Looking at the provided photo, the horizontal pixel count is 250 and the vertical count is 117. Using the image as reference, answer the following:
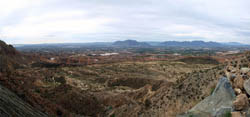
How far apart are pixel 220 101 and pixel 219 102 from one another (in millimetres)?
67

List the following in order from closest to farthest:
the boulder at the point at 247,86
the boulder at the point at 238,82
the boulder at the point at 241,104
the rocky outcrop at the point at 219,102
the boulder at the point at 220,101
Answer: the boulder at the point at 241,104 < the boulder at the point at 247,86 < the rocky outcrop at the point at 219,102 < the boulder at the point at 220,101 < the boulder at the point at 238,82

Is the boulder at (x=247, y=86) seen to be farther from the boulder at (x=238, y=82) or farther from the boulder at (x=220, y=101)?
the boulder at (x=220, y=101)

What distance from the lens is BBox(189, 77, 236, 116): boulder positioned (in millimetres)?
7494

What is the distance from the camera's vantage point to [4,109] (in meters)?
5.95

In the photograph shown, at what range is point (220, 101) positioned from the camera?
7914 millimetres

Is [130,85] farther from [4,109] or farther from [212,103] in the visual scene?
[4,109]

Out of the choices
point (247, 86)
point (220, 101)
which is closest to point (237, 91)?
point (247, 86)

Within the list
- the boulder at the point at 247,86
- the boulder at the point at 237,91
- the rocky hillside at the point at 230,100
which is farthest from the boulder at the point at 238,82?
the boulder at the point at 247,86

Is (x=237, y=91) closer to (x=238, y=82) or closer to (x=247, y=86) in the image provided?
(x=238, y=82)

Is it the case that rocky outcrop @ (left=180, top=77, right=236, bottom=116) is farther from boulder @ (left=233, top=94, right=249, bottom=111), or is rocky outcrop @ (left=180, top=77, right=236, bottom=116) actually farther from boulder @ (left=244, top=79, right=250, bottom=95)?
boulder @ (left=244, top=79, right=250, bottom=95)

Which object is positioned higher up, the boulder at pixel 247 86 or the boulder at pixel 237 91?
the boulder at pixel 247 86

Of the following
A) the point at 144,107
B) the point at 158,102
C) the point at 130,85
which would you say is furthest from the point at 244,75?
the point at 130,85

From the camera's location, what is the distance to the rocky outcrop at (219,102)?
7.38m

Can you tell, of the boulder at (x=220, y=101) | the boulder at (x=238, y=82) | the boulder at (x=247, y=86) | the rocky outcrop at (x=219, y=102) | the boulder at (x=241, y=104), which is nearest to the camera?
the boulder at (x=241, y=104)
